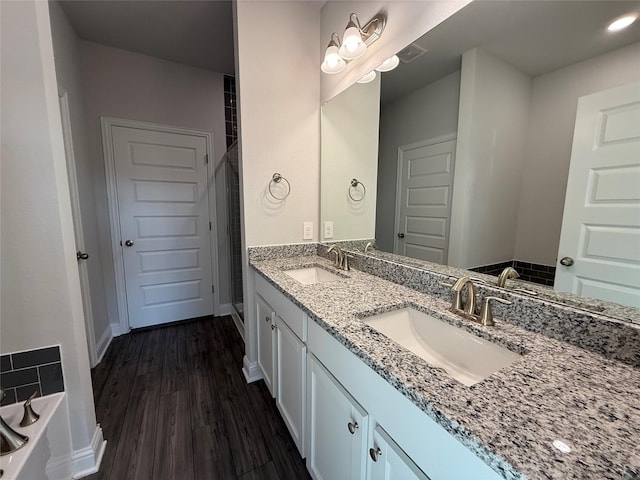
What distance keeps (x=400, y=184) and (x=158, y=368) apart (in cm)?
223

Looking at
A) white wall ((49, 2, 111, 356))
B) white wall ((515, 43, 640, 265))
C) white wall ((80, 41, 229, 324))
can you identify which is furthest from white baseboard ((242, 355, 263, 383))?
white wall ((515, 43, 640, 265))

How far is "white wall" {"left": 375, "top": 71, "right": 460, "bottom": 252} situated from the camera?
1123mm

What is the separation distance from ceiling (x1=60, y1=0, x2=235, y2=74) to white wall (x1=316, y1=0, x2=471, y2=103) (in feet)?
2.58

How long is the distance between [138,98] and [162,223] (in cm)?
117

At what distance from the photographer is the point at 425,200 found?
1.24 meters

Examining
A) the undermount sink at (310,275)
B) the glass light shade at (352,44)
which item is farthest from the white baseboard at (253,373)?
the glass light shade at (352,44)

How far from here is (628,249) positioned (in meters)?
0.68

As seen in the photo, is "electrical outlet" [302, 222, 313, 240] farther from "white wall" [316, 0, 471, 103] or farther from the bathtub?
the bathtub

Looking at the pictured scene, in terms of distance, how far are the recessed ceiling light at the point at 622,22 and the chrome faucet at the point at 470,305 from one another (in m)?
0.76

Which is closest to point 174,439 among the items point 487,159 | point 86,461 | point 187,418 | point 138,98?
point 187,418

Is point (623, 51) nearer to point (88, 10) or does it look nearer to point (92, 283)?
point (88, 10)

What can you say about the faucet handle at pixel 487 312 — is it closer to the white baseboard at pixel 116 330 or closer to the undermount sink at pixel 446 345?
the undermount sink at pixel 446 345

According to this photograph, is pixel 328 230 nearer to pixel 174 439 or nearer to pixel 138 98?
pixel 174 439

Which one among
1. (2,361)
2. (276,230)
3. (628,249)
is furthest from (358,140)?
(2,361)
